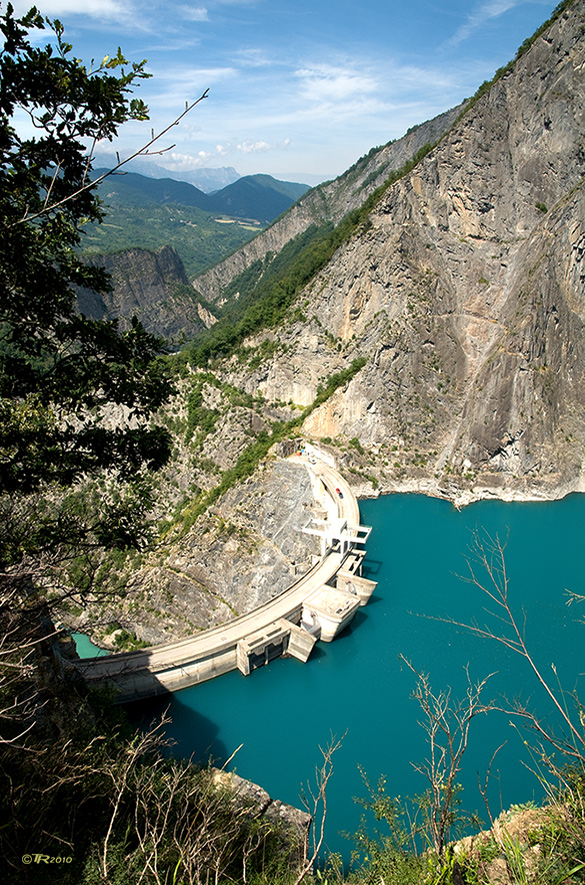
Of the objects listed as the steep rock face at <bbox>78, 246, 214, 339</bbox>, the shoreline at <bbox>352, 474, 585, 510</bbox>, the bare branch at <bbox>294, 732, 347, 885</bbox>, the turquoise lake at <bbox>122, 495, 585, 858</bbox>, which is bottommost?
the turquoise lake at <bbox>122, 495, 585, 858</bbox>

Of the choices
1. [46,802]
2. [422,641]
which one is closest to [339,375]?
[422,641]

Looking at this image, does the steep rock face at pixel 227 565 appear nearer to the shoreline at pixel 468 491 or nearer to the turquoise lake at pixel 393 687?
the turquoise lake at pixel 393 687

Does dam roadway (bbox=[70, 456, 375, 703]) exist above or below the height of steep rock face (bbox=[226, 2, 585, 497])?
below

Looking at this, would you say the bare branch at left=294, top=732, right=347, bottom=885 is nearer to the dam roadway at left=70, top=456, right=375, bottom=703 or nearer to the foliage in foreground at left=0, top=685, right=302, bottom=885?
the foliage in foreground at left=0, top=685, right=302, bottom=885

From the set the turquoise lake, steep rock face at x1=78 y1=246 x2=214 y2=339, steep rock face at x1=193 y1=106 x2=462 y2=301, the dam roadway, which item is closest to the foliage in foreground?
the turquoise lake

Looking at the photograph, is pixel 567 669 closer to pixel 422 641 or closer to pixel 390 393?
pixel 422 641

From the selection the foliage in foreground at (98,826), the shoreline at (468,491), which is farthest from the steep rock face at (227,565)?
the foliage in foreground at (98,826)

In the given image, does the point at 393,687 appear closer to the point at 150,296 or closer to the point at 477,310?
the point at 477,310
